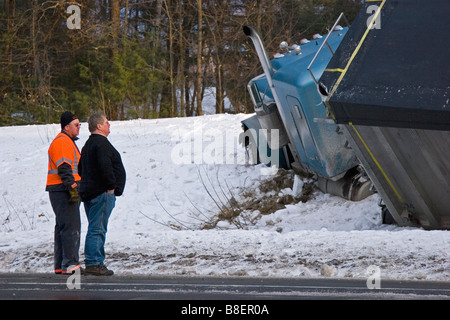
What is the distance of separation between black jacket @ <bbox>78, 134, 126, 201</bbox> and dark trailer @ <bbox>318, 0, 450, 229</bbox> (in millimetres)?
2483

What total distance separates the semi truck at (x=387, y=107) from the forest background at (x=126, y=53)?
1525 cm

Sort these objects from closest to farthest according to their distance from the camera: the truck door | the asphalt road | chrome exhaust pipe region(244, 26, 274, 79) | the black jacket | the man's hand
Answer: the asphalt road → the black jacket → the man's hand → the truck door → chrome exhaust pipe region(244, 26, 274, 79)

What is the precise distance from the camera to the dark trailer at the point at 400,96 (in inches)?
302

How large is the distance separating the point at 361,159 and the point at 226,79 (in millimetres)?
23609

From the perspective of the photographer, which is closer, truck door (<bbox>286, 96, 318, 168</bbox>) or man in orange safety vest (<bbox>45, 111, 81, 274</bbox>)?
man in orange safety vest (<bbox>45, 111, 81, 274</bbox>)

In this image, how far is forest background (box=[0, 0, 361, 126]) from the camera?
27.9m

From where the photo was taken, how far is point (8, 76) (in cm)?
2870

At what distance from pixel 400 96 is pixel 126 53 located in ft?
70.0

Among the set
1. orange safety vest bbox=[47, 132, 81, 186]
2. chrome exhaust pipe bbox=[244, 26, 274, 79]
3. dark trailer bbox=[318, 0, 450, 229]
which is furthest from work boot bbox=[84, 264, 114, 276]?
chrome exhaust pipe bbox=[244, 26, 274, 79]

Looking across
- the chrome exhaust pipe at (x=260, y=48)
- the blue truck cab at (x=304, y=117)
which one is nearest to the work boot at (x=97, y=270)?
the blue truck cab at (x=304, y=117)

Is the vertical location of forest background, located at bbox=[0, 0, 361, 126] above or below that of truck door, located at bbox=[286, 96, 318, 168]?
above

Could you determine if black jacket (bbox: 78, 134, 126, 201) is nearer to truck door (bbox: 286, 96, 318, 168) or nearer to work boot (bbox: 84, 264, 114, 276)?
work boot (bbox: 84, 264, 114, 276)

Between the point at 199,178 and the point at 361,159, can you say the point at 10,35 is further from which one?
the point at 361,159
